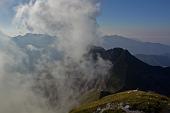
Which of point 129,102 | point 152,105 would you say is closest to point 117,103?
point 129,102

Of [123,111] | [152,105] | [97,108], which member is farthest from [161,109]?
[97,108]

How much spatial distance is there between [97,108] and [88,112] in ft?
7.07

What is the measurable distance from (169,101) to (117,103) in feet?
36.6

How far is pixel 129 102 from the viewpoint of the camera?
73750mm

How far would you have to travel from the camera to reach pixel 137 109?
68938mm

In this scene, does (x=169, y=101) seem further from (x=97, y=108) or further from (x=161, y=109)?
(x=97, y=108)

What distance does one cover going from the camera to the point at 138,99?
75875 mm

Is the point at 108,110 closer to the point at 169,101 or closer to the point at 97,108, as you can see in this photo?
the point at 97,108

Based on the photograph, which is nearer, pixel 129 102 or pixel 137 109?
pixel 137 109

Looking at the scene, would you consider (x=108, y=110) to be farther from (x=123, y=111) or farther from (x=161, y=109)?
(x=161, y=109)

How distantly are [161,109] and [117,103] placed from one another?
10.9 meters

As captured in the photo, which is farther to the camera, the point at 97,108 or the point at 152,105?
the point at 97,108

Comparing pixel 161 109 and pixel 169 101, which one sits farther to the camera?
pixel 169 101

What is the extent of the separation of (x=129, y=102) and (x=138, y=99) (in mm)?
3085
